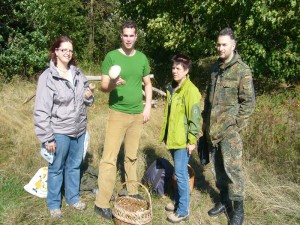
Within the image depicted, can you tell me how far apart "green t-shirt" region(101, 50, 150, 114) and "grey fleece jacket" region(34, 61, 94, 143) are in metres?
0.31

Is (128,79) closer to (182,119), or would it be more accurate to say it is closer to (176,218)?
(182,119)

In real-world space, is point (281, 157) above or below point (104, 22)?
below

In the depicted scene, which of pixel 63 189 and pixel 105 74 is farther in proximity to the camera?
pixel 63 189

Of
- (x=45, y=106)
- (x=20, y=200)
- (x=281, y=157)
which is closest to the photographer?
(x=45, y=106)

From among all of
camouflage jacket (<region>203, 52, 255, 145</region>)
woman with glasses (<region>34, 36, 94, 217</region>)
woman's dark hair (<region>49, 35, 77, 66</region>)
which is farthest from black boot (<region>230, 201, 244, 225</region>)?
woman's dark hair (<region>49, 35, 77, 66</region>)

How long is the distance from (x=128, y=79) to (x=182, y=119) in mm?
713

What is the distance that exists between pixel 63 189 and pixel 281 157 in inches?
123

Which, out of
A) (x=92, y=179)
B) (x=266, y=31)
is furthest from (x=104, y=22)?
(x=92, y=179)

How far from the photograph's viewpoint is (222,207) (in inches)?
154

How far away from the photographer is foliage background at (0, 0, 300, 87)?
23.5ft

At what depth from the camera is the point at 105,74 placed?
3434 mm

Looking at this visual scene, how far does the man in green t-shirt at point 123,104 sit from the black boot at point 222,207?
3.80 feet

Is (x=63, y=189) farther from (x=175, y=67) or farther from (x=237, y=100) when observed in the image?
(x=237, y=100)

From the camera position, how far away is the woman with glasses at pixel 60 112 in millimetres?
3250
